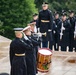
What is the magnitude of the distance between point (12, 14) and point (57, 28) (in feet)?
30.9

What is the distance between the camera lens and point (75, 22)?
14.7m

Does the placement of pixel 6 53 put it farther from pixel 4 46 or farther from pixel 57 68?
pixel 57 68

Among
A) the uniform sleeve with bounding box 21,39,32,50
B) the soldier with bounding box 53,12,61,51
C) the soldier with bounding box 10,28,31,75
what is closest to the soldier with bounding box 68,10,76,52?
the soldier with bounding box 53,12,61,51

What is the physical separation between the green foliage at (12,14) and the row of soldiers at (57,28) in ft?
28.5

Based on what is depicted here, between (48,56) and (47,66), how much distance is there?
15.8 inches

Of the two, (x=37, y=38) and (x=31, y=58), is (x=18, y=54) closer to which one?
(x=31, y=58)

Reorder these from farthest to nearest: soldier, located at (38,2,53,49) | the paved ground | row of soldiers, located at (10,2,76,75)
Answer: soldier, located at (38,2,53,49), the paved ground, row of soldiers, located at (10,2,76,75)

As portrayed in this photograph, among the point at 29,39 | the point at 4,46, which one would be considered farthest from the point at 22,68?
the point at 4,46

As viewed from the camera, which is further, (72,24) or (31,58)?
(72,24)

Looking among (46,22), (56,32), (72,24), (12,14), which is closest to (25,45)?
(46,22)

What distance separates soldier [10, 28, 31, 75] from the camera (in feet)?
32.4

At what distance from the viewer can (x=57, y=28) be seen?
1517 centimetres

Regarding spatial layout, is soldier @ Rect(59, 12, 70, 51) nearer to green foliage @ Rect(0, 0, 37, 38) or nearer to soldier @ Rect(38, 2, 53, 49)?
soldier @ Rect(38, 2, 53, 49)

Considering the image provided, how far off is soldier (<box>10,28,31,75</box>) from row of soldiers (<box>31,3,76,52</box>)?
375 centimetres
